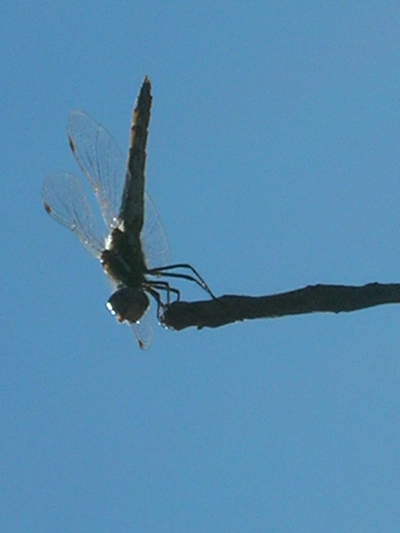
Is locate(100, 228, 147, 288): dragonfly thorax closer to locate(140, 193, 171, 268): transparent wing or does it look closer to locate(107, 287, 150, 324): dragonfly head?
locate(107, 287, 150, 324): dragonfly head

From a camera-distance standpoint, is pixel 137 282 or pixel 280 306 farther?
pixel 137 282

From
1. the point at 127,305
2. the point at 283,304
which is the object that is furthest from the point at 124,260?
the point at 283,304

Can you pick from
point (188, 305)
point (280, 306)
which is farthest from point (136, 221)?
point (280, 306)

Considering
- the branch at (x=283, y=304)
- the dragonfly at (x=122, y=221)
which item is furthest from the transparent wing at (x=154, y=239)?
the branch at (x=283, y=304)

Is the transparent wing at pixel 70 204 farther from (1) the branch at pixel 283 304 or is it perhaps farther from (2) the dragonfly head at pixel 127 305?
(1) the branch at pixel 283 304

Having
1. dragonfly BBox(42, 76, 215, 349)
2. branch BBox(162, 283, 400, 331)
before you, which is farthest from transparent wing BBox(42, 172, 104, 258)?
branch BBox(162, 283, 400, 331)

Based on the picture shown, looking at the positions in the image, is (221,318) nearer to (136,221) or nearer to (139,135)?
(136,221)

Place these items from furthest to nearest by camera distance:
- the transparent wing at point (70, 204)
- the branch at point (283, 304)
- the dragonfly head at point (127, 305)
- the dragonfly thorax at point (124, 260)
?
1. the transparent wing at point (70, 204)
2. the dragonfly thorax at point (124, 260)
3. the dragonfly head at point (127, 305)
4. the branch at point (283, 304)
